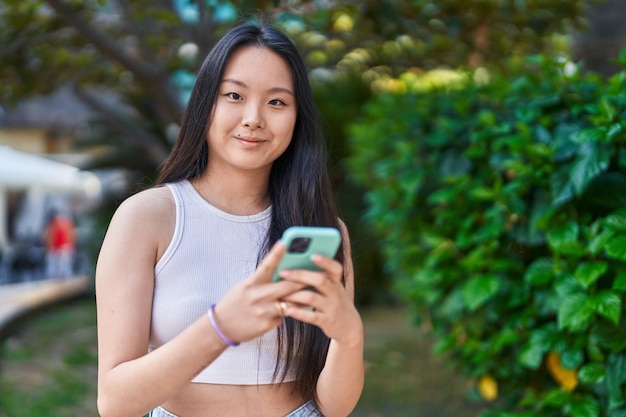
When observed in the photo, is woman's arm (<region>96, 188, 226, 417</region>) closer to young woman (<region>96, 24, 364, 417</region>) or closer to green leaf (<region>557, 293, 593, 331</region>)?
young woman (<region>96, 24, 364, 417</region>)

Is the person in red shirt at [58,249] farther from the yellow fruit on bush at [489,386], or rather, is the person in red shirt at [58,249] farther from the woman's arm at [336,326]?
the woman's arm at [336,326]

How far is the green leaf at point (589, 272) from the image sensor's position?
267 centimetres

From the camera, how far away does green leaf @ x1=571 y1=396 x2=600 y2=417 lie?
2910mm

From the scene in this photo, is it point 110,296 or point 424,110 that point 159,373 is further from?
point 424,110

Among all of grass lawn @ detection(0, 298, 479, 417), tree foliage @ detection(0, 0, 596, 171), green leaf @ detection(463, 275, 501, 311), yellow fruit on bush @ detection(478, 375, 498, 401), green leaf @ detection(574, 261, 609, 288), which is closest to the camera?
green leaf @ detection(574, 261, 609, 288)

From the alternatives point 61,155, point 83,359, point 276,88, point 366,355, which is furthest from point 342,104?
point 61,155

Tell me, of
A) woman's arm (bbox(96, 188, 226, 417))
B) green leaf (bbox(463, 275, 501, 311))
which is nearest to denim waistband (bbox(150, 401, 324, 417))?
woman's arm (bbox(96, 188, 226, 417))

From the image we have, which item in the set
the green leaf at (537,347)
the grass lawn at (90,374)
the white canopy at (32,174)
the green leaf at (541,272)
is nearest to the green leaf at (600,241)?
the green leaf at (541,272)

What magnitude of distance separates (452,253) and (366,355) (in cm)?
355

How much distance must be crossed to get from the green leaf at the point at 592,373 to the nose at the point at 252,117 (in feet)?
5.78

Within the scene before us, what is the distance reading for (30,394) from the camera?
6059 mm

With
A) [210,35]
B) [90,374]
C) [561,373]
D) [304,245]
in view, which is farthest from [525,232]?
[90,374]

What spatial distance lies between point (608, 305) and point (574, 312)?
144 mm

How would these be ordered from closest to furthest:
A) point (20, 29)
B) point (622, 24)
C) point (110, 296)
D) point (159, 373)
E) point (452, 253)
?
point (159, 373)
point (110, 296)
point (452, 253)
point (622, 24)
point (20, 29)
